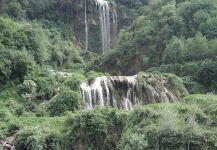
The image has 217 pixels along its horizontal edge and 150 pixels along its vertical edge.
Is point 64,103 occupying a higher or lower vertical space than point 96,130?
higher

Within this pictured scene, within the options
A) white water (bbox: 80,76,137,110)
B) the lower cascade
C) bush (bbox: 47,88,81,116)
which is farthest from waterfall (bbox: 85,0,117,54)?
A: bush (bbox: 47,88,81,116)

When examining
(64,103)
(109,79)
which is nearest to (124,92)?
(109,79)

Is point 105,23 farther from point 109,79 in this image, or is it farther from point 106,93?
point 106,93

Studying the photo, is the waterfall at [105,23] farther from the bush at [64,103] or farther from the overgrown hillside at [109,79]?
the bush at [64,103]

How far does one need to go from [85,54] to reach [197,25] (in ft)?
50.1

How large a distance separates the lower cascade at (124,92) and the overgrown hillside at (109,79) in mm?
59

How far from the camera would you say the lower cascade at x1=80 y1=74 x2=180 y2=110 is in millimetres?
27719

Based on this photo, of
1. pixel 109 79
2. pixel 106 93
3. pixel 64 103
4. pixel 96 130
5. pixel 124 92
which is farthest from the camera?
pixel 109 79

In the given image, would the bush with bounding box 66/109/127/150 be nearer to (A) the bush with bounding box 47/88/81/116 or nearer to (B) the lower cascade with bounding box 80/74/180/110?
(A) the bush with bounding box 47/88/81/116

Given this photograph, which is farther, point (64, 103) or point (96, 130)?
point (64, 103)

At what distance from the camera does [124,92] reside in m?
28.8

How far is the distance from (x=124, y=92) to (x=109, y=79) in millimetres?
1149

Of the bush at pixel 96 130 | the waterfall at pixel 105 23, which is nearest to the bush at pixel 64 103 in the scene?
the bush at pixel 96 130

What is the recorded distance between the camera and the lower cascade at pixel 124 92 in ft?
90.9
